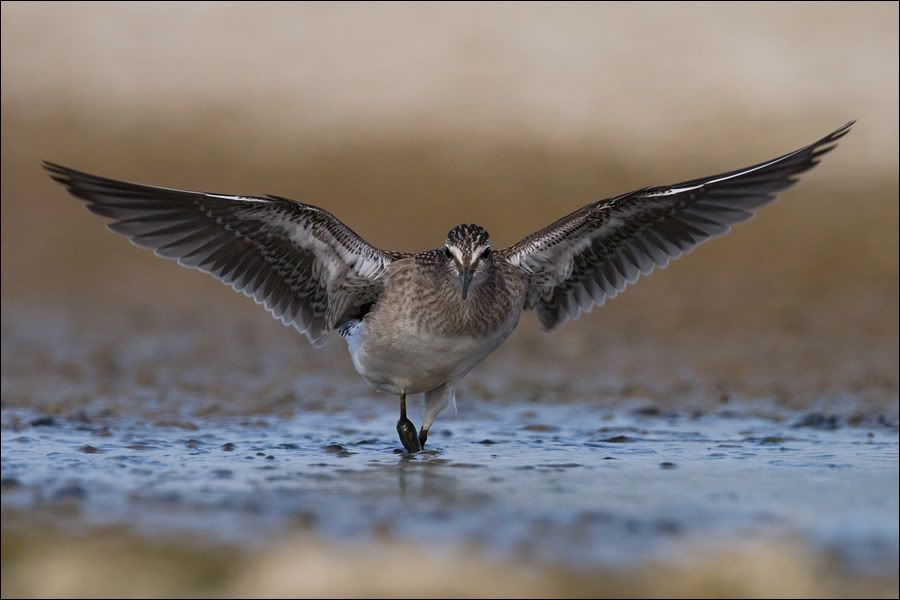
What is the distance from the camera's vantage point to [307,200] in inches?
666

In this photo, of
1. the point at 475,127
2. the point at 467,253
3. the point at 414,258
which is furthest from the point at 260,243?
the point at 475,127

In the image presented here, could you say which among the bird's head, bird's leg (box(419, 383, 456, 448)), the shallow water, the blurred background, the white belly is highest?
the blurred background

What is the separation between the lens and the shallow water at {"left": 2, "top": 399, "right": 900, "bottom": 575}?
6.29 metres

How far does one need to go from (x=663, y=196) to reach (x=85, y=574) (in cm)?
466

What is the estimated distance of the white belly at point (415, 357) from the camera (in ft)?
28.2

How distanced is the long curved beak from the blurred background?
12.1 feet

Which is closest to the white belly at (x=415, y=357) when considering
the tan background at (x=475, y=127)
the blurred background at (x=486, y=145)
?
the blurred background at (x=486, y=145)

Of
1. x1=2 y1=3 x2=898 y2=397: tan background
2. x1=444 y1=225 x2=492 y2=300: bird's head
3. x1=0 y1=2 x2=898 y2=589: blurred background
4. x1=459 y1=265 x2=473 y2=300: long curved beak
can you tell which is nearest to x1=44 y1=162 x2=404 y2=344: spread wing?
x1=444 y1=225 x2=492 y2=300: bird's head

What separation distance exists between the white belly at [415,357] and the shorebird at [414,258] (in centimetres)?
1

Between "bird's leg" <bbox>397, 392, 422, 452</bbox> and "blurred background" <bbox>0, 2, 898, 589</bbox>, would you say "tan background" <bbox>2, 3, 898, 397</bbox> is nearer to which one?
"blurred background" <bbox>0, 2, 898, 589</bbox>

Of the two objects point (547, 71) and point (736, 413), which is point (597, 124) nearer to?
point (547, 71)

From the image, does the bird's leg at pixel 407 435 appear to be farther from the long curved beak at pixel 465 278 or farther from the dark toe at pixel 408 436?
the long curved beak at pixel 465 278

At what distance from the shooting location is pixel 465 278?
8406 millimetres

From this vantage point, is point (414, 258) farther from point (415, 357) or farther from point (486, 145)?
point (486, 145)
